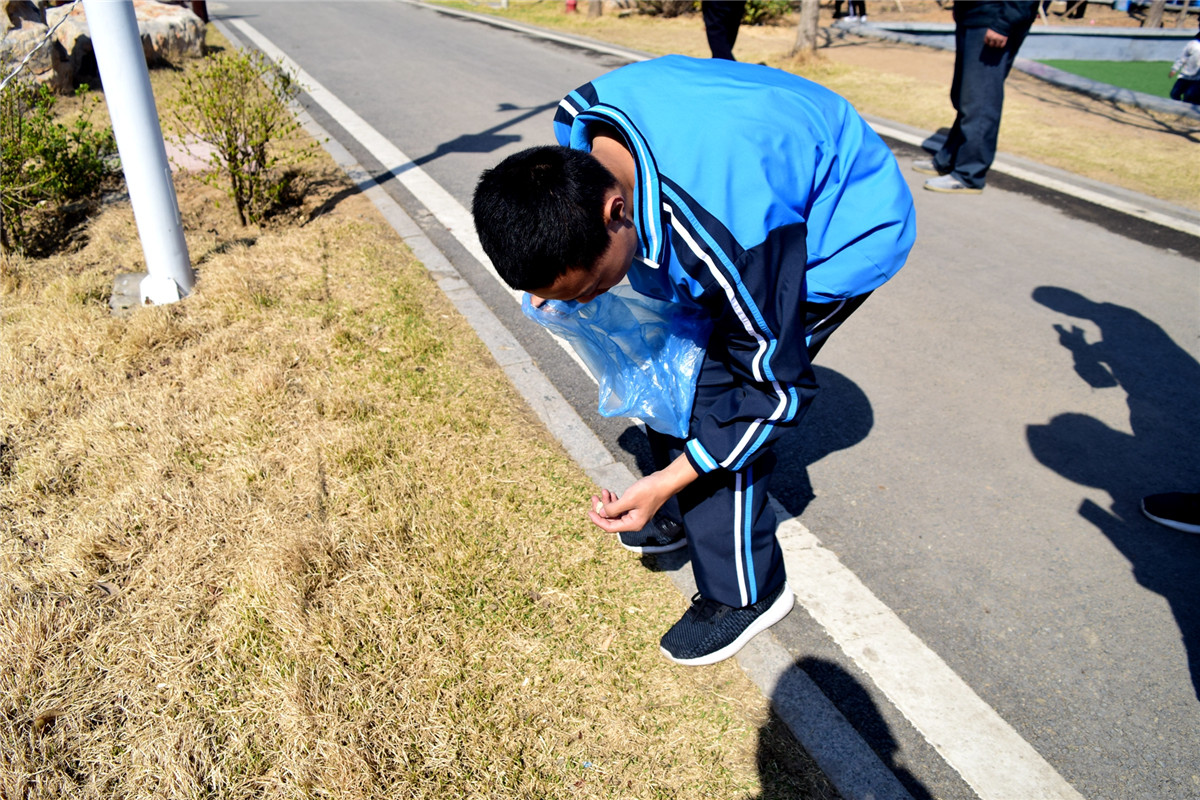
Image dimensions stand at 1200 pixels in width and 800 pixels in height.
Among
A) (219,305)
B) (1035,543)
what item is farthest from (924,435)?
(219,305)

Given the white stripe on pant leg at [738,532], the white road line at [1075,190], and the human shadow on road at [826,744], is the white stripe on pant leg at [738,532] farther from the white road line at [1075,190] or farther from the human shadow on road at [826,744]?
the white road line at [1075,190]

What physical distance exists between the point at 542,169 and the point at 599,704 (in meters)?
1.37

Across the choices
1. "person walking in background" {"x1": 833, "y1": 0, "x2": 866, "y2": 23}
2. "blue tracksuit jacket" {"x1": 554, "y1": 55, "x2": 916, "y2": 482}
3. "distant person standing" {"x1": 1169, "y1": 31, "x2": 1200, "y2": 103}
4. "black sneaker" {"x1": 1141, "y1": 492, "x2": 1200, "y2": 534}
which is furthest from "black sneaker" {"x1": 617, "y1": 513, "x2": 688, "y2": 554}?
"person walking in background" {"x1": 833, "y1": 0, "x2": 866, "y2": 23}

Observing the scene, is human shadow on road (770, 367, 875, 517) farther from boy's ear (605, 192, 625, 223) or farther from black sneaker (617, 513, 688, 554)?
boy's ear (605, 192, 625, 223)

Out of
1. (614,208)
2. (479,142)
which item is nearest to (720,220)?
(614,208)

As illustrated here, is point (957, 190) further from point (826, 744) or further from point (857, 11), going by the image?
point (857, 11)

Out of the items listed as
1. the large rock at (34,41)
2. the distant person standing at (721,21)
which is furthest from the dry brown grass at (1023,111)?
the large rock at (34,41)

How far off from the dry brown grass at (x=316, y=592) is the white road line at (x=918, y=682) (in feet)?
1.22

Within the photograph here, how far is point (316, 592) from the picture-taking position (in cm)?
228

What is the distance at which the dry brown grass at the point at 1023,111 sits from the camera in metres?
6.72

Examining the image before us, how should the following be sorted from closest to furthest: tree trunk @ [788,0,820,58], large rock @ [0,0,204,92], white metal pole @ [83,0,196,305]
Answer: white metal pole @ [83,0,196,305], large rock @ [0,0,204,92], tree trunk @ [788,0,820,58]

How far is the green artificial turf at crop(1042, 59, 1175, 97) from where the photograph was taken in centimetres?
1138

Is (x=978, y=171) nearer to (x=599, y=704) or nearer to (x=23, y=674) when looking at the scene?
(x=599, y=704)

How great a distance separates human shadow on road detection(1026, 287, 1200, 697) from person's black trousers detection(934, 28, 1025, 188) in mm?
2125
